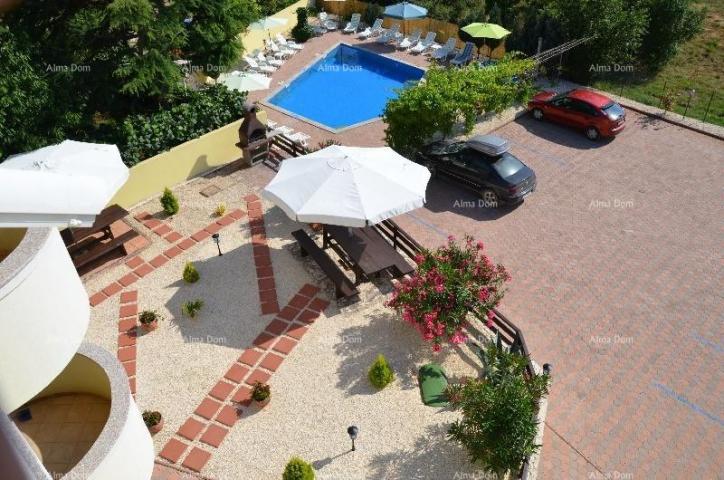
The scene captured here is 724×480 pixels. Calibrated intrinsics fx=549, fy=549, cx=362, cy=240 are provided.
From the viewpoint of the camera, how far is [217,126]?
19.5 metres

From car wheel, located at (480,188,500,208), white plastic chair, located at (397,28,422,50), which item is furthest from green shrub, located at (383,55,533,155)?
white plastic chair, located at (397,28,422,50)

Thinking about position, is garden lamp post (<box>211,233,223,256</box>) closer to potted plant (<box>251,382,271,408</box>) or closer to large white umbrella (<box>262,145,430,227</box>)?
A: large white umbrella (<box>262,145,430,227</box>)

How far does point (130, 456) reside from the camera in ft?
23.5

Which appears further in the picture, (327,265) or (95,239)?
(95,239)

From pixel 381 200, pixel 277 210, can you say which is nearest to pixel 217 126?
pixel 277 210

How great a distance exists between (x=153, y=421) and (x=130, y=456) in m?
3.47

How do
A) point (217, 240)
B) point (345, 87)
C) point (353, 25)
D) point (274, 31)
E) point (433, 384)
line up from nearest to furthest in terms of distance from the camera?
1. point (433, 384)
2. point (217, 240)
3. point (345, 87)
4. point (274, 31)
5. point (353, 25)

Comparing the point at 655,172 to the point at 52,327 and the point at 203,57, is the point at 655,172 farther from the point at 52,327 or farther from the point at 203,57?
the point at 52,327

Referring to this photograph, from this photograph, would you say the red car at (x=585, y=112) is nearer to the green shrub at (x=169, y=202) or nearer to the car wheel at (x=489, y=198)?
the car wheel at (x=489, y=198)

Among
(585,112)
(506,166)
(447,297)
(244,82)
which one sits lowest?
(585,112)

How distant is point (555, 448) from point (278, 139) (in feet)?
43.9

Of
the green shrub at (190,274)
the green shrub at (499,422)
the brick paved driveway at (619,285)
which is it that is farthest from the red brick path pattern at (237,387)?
the brick paved driveway at (619,285)

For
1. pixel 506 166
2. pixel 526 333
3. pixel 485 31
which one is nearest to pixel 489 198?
pixel 506 166

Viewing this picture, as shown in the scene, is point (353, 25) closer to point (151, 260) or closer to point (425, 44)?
point (425, 44)
